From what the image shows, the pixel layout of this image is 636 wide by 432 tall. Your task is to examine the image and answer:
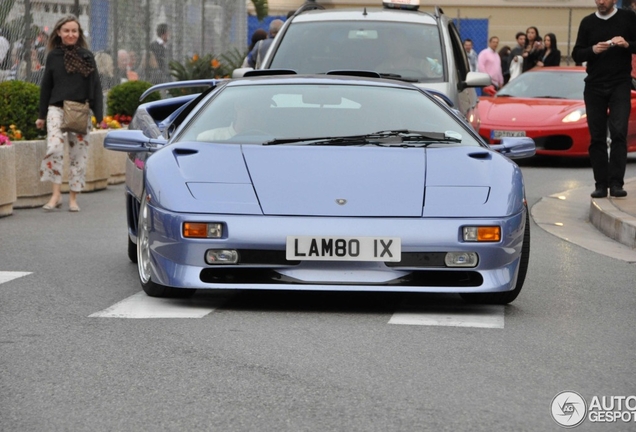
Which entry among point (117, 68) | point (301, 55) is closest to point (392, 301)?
point (301, 55)

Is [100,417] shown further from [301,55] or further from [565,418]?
[301,55]

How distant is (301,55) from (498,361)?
6.60 m

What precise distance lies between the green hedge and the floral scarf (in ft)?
3.77

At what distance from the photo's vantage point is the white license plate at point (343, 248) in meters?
6.31

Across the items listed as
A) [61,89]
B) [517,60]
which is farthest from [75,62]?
[517,60]

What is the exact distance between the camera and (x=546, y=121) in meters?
17.9

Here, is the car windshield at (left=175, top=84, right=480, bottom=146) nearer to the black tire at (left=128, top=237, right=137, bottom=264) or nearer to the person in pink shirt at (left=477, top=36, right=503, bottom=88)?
the black tire at (left=128, top=237, right=137, bottom=264)

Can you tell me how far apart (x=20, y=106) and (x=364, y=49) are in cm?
391

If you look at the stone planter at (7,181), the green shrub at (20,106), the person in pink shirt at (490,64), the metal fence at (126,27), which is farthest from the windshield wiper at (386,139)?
the person in pink shirt at (490,64)

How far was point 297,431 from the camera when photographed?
13.9ft

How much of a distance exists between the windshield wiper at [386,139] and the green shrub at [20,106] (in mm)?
7007

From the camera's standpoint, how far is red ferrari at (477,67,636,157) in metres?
17.8

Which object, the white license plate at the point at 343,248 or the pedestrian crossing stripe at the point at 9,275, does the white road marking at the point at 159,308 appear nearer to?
the white license plate at the point at 343,248

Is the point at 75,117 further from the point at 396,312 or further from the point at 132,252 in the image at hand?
the point at 396,312
